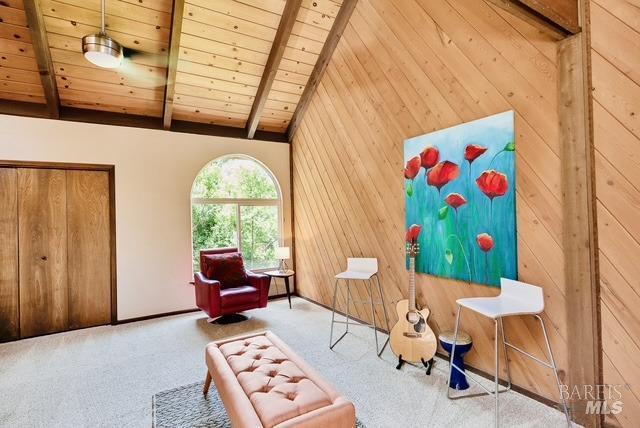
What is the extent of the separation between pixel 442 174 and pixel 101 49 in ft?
11.0

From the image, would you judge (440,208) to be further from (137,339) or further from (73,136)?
(73,136)

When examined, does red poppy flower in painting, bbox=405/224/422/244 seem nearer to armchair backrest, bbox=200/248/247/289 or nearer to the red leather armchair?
the red leather armchair

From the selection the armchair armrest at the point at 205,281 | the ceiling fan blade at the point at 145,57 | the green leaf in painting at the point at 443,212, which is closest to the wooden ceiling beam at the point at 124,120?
the ceiling fan blade at the point at 145,57

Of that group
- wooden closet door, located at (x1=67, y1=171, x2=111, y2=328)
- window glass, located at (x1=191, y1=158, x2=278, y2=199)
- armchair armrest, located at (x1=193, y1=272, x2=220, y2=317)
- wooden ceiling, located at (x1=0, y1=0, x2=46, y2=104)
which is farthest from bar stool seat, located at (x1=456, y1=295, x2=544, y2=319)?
wooden ceiling, located at (x1=0, y1=0, x2=46, y2=104)

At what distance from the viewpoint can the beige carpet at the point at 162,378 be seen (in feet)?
6.82

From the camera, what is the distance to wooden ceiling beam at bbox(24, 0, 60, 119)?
285 cm

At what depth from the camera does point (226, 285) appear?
422cm

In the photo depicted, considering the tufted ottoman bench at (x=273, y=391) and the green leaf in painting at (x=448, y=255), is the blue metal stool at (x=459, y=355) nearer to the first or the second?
the green leaf in painting at (x=448, y=255)

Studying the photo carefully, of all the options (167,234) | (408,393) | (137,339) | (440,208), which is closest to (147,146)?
(167,234)

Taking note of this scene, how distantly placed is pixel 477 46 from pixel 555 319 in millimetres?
2098

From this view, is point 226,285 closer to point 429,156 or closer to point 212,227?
point 212,227

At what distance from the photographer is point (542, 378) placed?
7.08ft

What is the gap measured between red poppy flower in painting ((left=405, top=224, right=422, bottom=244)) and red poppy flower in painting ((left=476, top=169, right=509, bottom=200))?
72 cm

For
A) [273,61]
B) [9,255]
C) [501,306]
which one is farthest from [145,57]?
[501,306]
